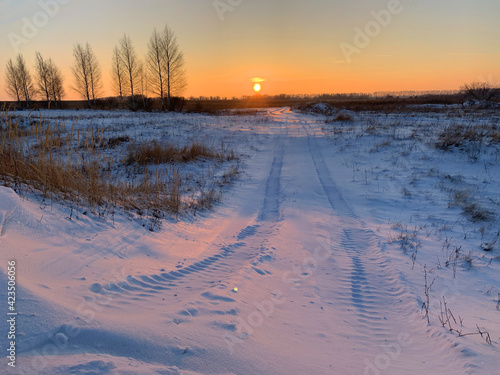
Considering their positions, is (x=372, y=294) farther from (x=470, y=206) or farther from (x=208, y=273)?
(x=470, y=206)

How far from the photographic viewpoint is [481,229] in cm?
493

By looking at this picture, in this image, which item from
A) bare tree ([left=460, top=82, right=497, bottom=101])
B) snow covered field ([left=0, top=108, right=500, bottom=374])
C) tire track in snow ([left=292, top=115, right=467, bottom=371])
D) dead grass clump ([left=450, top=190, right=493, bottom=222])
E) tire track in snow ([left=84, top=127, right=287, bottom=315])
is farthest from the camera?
bare tree ([left=460, top=82, right=497, bottom=101])

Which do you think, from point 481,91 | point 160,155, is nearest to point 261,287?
point 160,155

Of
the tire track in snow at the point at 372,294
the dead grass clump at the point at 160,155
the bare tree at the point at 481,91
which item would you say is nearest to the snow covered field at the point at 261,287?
the tire track in snow at the point at 372,294

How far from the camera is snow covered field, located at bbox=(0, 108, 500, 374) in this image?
6.92 feet

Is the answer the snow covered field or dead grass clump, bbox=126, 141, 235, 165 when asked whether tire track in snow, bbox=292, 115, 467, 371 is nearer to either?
the snow covered field

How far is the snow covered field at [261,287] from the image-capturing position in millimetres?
2108

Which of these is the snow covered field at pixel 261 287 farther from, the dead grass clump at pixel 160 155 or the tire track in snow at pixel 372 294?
the dead grass clump at pixel 160 155

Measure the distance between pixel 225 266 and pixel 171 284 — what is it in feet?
2.91

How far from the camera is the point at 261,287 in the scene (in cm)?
344

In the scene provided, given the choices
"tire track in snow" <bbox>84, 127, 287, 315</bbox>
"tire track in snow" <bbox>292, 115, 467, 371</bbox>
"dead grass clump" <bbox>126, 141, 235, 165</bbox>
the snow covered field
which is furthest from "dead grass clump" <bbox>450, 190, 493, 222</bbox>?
"dead grass clump" <bbox>126, 141, 235, 165</bbox>

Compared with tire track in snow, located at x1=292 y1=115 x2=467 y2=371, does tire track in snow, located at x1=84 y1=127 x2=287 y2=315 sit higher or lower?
higher

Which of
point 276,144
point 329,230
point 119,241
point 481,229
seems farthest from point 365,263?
point 276,144

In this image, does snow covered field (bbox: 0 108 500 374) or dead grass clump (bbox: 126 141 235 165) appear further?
dead grass clump (bbox: 126 141 235 165)
